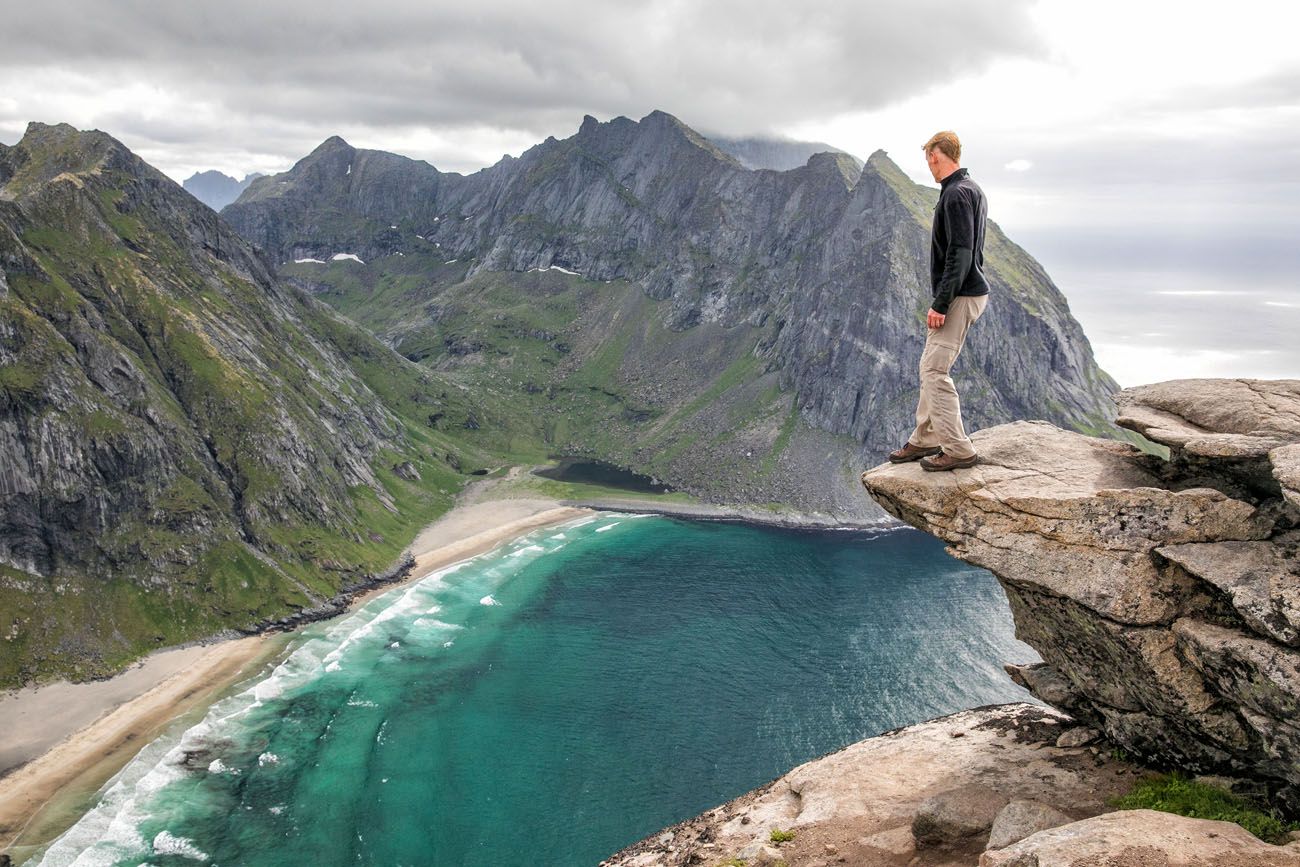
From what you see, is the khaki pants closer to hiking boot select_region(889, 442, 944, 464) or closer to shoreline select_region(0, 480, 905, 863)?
hiking boot select_region(889, 442, 944, 464)

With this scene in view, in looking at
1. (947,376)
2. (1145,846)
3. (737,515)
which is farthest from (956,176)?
(737,515)

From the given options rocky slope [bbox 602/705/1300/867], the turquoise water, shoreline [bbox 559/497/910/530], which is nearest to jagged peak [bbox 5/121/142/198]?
the turquoise water

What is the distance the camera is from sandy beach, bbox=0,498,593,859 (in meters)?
74.3

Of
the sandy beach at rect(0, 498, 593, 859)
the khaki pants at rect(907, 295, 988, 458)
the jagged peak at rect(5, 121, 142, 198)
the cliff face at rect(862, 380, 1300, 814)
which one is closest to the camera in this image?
the cliff face at rect(862, 380, 1300, 814)

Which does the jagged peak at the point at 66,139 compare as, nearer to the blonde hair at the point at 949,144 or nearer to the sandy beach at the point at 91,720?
the sandy beach at the point at 91,720

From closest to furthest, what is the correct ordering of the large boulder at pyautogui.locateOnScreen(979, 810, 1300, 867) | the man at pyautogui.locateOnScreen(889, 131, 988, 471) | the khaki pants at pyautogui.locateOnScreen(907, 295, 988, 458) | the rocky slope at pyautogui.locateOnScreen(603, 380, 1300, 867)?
the large boulder at pyautogui.locateOnScreen(979, 810, 1300, 867)
the rocky slope at pyautogui.locateOnScreen(603, 380, 1300, 867)
the man at pyautogui.locateOnScreen(889, 131, 988, 471)
the khaki pants at pyautogui.locateOnScreen(907, 295, 988, 458)

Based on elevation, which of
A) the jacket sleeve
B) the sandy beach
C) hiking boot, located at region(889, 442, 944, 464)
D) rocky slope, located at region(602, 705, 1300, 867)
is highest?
the jacket sleeve

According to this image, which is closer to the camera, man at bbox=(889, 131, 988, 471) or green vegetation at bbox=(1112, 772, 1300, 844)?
green vegetation at bbox=(1112, 772, 1300, 844)

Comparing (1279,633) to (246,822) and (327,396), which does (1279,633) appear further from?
(327,396)

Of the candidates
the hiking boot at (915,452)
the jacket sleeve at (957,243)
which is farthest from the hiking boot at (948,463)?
the jacket sleeve at (957,243)

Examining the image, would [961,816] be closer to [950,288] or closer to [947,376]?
[947,376]

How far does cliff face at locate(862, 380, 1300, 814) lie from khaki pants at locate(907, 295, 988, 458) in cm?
109

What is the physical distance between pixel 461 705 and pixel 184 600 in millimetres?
51856

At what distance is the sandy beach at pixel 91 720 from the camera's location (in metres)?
74.3
